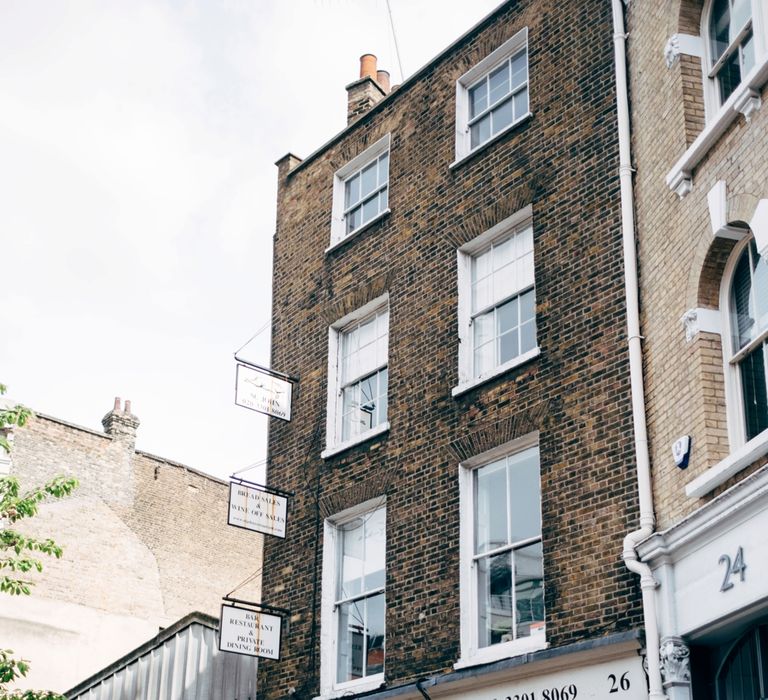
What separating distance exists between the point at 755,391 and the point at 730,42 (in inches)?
144

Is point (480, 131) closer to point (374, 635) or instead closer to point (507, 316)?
point (507, 316)

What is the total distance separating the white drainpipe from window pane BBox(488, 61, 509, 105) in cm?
242

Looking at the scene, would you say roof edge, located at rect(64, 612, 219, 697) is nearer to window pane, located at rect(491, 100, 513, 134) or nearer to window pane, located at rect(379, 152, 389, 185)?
window pane, located at rect(379, 152, 389, 185)

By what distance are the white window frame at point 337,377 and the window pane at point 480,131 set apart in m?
2.43

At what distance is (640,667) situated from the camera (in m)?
11.4

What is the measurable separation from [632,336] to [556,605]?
2891 millimetres

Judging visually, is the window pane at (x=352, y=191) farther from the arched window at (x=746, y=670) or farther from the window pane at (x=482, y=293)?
the arched window at (x=746, y=670)

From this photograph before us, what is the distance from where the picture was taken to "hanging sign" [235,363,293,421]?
56.6ft

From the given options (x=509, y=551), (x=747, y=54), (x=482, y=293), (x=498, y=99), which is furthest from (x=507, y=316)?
(x=747, y=54)

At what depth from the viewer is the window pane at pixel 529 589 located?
13055 mm

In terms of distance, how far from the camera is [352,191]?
1897 cm

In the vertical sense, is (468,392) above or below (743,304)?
above

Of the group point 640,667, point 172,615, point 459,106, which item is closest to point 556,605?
point 640,667

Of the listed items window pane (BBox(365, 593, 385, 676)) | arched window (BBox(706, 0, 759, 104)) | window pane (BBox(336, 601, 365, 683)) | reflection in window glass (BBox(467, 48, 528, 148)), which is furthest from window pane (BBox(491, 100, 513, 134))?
window pane (BBox(336, 601, 365, 683))
